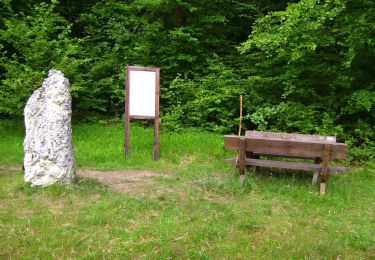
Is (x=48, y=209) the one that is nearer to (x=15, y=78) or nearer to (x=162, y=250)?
(x=162, y=250)

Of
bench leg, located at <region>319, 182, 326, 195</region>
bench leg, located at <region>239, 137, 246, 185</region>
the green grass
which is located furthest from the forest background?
bench leg, located at <region>239, 137, 246, 185</region>

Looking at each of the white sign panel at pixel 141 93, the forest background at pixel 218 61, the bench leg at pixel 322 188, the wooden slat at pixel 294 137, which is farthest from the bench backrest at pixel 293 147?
the forest background at pixel 218 61

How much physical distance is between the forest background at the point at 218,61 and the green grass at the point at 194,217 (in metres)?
3.36

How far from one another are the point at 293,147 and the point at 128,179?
9.17 feet

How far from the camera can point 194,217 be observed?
560 cm

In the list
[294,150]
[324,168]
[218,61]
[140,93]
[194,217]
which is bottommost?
[194,217]

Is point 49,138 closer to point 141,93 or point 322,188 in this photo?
point 141,93

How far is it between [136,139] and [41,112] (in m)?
3.93

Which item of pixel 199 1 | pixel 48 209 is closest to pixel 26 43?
pixel 199 1

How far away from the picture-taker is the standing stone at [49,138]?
21.3 feet

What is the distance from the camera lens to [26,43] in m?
12.0

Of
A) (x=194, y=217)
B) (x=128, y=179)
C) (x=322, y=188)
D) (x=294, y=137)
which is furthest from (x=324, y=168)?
(x=128, y=179)

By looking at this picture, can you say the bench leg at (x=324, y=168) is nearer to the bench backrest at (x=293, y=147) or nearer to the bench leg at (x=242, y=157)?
the bench backrest at (x=293, y=147)

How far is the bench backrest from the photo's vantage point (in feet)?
22.1
